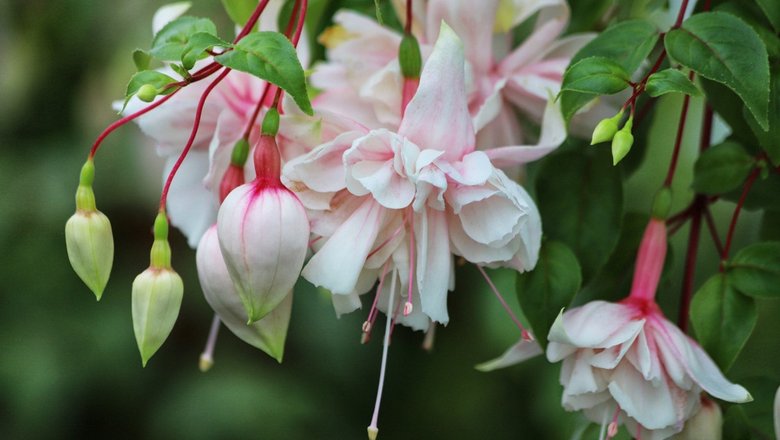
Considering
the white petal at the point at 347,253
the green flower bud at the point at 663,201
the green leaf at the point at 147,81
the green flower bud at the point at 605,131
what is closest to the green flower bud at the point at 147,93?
the green leaf at the point at 147,81

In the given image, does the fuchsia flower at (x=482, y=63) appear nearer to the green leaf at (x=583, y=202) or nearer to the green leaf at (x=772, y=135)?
the green leaf at (x=583, y=202)

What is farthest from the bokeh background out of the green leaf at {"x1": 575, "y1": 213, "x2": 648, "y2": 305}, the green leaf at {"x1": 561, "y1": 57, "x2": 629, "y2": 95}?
the green leaf at {"x1": 561, "y1": 57, "x2": 629, "y2": 95}

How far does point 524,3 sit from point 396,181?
0.79 ft

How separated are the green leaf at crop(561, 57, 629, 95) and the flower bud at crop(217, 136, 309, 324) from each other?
160 millimetres

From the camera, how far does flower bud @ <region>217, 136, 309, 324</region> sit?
0.52 meters

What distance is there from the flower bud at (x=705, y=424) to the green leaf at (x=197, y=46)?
1.19 ft

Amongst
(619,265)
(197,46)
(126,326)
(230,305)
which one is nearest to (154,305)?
(230,305)

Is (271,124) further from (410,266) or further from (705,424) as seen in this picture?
(705,424)

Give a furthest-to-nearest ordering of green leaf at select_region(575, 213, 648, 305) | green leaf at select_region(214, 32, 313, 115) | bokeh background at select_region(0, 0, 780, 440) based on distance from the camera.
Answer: bokeh background at select_region(0, 0, 780, 440) < green leaf at select_region(575, 213, 648, 305) < green leaf at select_region(214, 32, 313, 115)

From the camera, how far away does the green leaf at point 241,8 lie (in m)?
A: 0.70

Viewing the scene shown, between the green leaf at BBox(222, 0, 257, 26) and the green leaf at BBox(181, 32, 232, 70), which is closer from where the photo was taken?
the green leaf at BBox(181, 32, 232, 70)

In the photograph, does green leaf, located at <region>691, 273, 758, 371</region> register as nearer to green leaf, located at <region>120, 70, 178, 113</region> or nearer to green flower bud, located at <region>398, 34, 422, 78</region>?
green flower bud, located at <region>398, 34, 422, 78</region>

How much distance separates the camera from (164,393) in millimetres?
1769

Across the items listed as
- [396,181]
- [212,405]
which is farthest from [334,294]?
[212,405]
